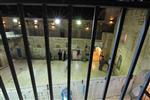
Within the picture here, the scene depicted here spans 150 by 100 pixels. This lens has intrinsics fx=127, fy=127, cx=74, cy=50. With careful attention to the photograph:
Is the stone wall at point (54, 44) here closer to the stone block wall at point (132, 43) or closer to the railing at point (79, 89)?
the stone block wall at point (132, 43)

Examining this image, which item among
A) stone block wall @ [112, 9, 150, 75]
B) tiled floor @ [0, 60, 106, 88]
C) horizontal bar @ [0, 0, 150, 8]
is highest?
horizontal bar @ [0, 0, 150, 8]

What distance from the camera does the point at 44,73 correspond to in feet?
30.2

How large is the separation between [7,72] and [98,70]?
6700 millimetres

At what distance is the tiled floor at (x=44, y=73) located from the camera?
8156mm

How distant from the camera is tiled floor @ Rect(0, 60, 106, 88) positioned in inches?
321

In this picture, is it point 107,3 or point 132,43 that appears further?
point 132,43

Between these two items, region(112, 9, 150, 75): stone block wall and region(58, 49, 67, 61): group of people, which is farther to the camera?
region(58, 49, 67, 61): group of people

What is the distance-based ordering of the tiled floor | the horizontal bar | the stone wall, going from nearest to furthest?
the horizontal bar
the tiled floor
the stone wall

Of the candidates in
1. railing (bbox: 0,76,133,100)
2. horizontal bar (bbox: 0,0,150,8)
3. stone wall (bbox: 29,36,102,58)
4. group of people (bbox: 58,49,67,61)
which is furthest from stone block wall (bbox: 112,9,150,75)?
horizontal bar (bbox: 0,0,150,8)

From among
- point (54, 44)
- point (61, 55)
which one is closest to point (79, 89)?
point (61, 55)

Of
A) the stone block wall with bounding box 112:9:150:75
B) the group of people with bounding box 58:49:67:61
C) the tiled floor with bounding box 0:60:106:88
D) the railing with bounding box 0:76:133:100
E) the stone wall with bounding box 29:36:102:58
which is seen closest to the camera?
the railing with bounding box 0:76:133:100

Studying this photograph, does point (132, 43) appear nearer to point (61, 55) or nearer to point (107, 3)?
point (61, 55)

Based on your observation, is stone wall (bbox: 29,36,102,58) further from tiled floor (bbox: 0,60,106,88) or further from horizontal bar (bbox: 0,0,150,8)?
horizontal bar (bbox: 0,0,150,8)

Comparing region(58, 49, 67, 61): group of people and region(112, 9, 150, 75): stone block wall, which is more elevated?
region(112, 9, 150, 75): stone block wall
